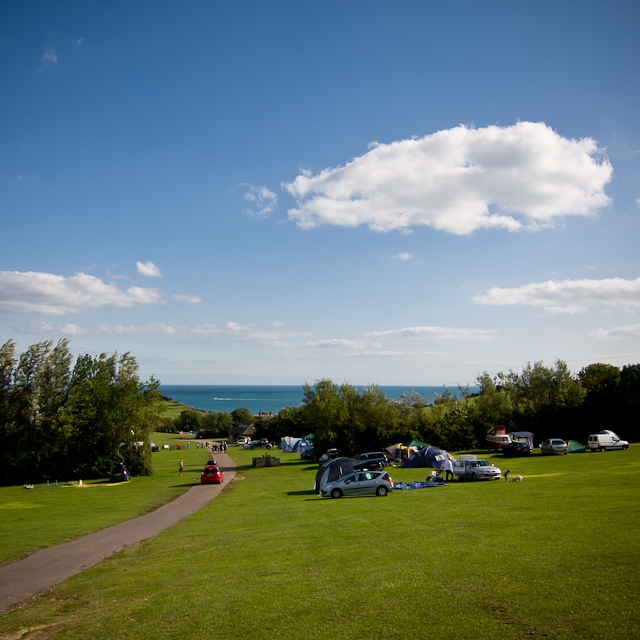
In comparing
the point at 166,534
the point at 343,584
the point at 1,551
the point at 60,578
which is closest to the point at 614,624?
the point at 343,584

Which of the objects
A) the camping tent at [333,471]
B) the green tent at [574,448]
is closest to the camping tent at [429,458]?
the camping tent at [333,471]

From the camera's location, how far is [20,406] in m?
44.0

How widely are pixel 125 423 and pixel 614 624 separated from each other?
47.6 metres

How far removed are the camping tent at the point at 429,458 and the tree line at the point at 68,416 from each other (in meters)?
26.5

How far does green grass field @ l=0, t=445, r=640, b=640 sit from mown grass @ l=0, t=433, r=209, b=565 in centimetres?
527

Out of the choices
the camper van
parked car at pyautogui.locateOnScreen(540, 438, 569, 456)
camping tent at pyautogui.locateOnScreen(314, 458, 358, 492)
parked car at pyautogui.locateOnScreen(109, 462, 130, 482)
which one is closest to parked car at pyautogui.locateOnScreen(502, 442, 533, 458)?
parked car at pyautogui.locateOnScreen(540, 438, 569, 456)

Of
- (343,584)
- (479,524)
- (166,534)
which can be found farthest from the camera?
(166,534)

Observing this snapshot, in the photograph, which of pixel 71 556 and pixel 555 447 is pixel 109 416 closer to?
pixel 71 556

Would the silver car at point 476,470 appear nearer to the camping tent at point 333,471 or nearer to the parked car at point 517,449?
the camping tent at point 333,471

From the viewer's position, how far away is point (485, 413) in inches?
2453

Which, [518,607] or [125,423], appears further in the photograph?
[125,423]

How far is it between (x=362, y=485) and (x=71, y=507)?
57.3 ft

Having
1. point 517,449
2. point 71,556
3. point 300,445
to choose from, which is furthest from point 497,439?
point 71,556

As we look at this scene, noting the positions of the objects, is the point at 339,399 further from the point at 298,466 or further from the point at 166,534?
the point at 166,534
